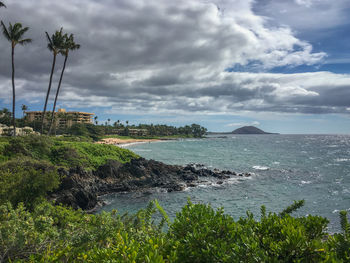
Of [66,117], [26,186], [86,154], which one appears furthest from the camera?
[66,117]

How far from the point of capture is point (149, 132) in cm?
16712

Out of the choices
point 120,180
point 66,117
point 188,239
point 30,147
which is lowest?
point 120,180

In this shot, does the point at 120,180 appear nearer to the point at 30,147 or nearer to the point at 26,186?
the point at 30,147

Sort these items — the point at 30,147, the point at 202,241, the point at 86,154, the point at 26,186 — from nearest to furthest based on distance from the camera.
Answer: the point at 202,241 → the point at 26,186 → the point at 30,147 → the point at 86,154

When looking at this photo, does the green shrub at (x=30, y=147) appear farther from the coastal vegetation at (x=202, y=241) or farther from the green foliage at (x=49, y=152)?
the coastal vegetation at (x=202, y=241)

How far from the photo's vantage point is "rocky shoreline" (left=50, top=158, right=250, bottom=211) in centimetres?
2012

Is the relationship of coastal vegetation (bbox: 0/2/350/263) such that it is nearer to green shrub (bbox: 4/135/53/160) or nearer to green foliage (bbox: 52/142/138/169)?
green shrub (bbox: 4/135/53/160)

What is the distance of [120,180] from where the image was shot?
3042cm

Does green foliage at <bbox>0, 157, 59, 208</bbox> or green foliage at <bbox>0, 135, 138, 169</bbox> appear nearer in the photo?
green foliage at <bbox>0, 157, 59, 208</bbox>

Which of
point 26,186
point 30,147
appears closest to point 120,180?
point 30,147

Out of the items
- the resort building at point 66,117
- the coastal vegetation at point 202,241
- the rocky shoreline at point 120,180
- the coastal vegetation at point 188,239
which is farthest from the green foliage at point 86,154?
the resort building at point 66,117

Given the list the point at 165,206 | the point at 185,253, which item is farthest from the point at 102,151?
the point at 185,253

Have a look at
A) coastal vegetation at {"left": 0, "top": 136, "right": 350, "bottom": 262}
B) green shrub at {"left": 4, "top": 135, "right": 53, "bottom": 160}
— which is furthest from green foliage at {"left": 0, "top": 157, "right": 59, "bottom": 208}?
green shrub at {"left": 4, "top": 135, "right": 53, "bottom": 160}

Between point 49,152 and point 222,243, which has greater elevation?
point 222,243
